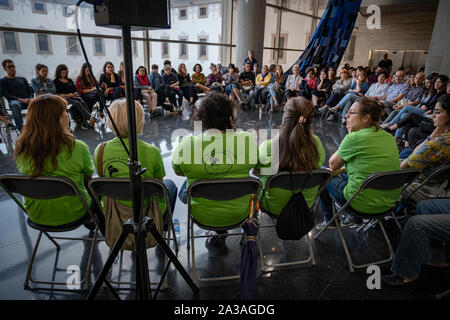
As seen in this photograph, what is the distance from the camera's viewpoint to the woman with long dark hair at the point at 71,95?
17.8ft

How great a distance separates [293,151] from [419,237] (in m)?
0.96

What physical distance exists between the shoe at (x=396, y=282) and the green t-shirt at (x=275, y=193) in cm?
69

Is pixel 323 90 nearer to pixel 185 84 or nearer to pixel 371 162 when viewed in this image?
pixel 185 84

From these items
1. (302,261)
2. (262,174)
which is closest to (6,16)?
(262,174)

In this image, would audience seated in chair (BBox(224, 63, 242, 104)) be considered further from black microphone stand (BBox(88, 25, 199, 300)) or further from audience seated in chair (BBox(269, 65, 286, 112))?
black microphone stand (BBox(88, 25, 199, 300))

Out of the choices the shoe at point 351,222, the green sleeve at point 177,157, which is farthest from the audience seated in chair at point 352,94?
the green sleeve at point 177,157

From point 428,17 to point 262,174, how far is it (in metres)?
17.7

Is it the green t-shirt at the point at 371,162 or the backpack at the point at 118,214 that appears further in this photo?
the green t-shirt at the point at 371,162

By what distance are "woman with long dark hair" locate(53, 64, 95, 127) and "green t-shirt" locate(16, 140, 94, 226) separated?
408 centimetres

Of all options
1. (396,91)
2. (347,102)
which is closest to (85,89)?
(347,102)

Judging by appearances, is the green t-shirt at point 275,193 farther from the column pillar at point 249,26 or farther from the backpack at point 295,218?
the column pillar at point 249,26

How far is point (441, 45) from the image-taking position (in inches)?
278

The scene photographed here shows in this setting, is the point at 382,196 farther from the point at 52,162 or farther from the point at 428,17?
the point at 428,17

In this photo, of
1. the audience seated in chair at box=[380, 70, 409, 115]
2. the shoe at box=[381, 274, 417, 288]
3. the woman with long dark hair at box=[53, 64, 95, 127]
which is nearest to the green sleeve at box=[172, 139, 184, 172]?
the shoe at box=[381, 274, 417, 288]
